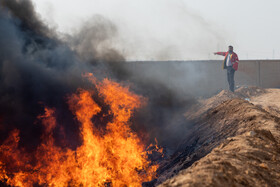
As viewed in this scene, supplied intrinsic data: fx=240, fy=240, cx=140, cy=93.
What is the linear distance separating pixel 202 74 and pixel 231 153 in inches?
600

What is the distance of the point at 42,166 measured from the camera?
662 centimetres

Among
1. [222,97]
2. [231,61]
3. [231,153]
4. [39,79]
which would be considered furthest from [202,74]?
[231,153]

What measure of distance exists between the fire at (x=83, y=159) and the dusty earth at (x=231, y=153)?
110cm

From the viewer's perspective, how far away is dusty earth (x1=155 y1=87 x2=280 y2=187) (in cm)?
288

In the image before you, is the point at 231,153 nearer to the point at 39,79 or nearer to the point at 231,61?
the point at 39,79

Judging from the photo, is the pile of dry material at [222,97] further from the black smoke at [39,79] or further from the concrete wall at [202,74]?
the concrete wall at [202,74]

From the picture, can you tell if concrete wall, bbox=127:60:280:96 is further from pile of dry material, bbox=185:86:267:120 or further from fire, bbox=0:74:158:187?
fire, bbox=0:74:158:187

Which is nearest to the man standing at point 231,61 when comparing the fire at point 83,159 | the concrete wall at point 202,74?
the concrete wall at point 202,74

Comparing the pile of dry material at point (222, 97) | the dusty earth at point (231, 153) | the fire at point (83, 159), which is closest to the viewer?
the dusty earth at point (231, 153)

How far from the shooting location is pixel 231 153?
370cm

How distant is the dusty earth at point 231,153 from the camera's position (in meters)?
Result: 2.88

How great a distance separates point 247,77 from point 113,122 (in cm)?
1488

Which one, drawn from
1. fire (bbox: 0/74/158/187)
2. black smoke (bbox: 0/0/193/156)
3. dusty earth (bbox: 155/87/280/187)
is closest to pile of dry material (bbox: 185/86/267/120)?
black smoke (bbox: 0/0/193/156)

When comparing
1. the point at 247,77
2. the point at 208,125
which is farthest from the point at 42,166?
the point at 247,77
